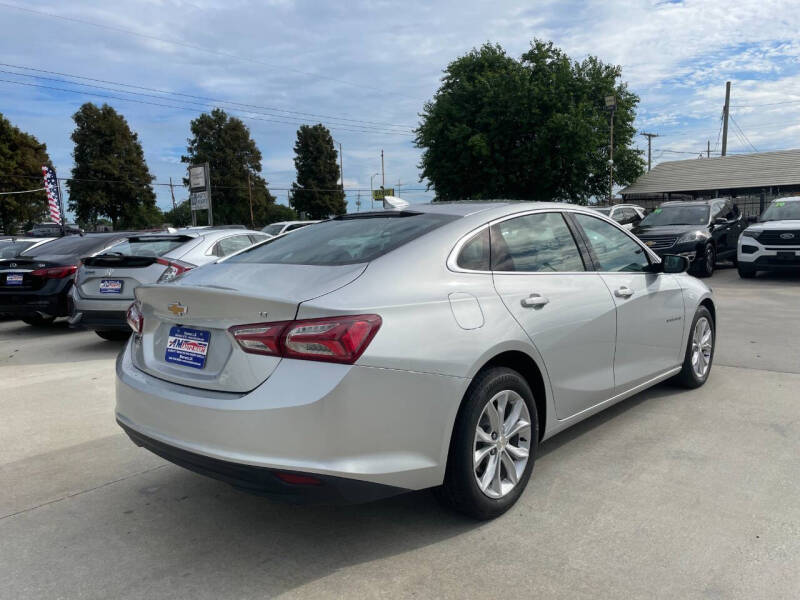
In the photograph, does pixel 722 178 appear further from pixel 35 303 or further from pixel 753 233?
pixel 35 303

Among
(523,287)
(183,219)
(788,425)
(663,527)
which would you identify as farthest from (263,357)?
(183,219)

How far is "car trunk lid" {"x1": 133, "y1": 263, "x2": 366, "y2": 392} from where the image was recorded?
2.54 metres

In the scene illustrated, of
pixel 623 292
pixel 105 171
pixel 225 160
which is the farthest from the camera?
pixel 225 160

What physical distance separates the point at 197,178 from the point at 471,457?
23719 millimetres

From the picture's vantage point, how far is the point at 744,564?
2592 millimetres

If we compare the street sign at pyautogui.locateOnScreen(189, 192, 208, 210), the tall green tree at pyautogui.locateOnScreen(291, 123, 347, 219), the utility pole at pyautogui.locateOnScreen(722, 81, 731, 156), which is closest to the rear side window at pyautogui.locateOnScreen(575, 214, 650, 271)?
the street sign at pyautogui.locateOnScreen(189, 192, 208, 210)

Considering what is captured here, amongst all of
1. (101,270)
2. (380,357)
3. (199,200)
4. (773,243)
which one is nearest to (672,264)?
(380,357)

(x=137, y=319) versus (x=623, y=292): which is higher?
(x=137, y=319)

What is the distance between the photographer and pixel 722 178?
124ft

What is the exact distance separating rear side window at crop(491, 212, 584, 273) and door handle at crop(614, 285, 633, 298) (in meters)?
0.33

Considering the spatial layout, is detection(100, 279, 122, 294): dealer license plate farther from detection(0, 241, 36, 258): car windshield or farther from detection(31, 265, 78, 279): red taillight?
detection(0, 241, 36, 258): car windshield

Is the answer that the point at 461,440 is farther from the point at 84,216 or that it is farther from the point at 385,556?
the point at 84,216

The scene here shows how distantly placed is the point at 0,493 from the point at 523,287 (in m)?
3.13

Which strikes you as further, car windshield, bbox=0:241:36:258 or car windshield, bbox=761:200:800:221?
car windshield, bbox=761:200:800:221
